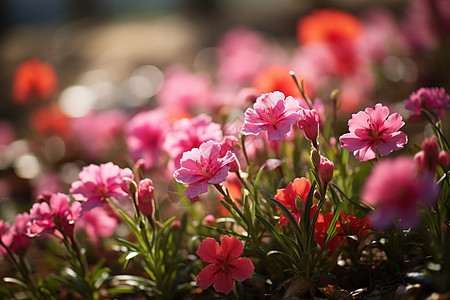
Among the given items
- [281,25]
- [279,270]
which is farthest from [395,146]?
[281,25]

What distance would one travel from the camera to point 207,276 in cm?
137

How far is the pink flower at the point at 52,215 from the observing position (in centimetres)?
145

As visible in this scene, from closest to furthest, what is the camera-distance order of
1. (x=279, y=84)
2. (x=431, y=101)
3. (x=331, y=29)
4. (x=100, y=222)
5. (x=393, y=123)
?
(x=393, y=123), (x=431, y=101), (x=100, y=222), (x=279, y=84), (x=331, y=29)

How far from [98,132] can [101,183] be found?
4.68 ft

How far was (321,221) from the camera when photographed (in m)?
1.41

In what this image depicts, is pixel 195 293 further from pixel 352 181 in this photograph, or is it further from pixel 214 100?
pixel 214 100

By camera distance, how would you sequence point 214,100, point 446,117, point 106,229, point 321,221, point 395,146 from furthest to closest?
point 446,117, point 214,100, point 106,229, point 321,221, point 395,146

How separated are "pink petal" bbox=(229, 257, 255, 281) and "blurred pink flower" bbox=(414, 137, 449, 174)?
21.9 inches

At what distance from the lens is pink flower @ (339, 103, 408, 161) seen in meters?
1.25

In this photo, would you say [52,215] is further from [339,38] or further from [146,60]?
[146,60]

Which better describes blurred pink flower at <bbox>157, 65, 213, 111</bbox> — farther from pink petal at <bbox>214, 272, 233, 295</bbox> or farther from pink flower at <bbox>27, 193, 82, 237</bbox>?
pink petal at <bbox>214, 272, 233, 295</bbox>

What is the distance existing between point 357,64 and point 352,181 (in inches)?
55.9

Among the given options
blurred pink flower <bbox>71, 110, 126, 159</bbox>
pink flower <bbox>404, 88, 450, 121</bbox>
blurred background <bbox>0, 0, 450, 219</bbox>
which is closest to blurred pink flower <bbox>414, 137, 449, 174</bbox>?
pink flower <bbox>404, 88, 450, 121</bbox>

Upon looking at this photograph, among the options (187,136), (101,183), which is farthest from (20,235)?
(187,136)
